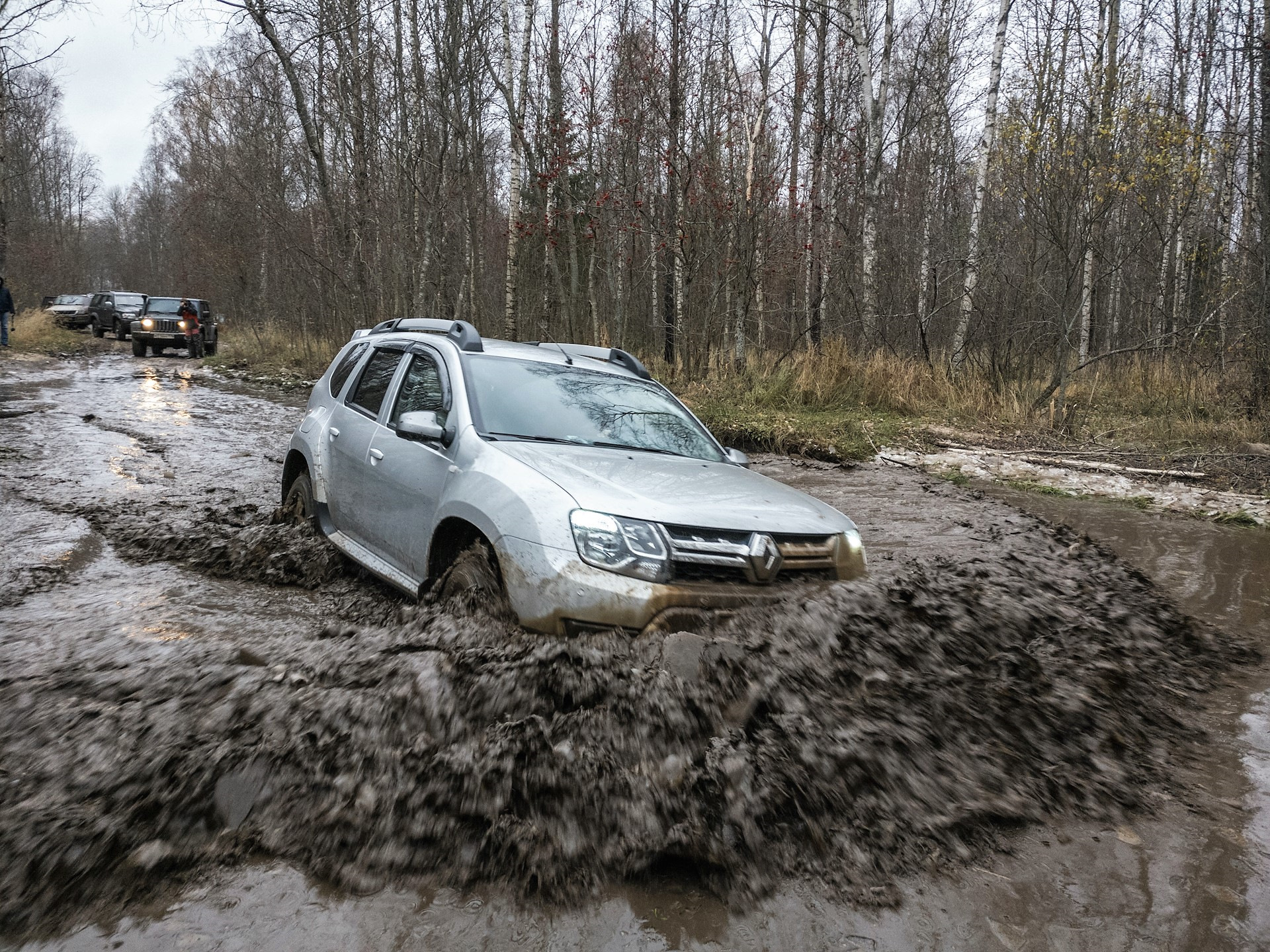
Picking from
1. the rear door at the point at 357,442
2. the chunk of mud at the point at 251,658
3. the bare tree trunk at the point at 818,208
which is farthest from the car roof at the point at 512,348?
the bare tree trunk at the point at 818,208

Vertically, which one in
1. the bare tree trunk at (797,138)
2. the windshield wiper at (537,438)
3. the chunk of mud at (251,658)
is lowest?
the chunk of mud at (251,658)

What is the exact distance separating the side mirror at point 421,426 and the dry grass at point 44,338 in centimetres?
2751

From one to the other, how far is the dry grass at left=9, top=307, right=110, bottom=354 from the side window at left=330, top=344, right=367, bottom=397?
83.2 ft

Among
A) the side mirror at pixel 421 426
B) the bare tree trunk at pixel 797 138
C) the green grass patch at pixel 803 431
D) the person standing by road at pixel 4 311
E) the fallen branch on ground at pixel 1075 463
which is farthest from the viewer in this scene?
the person standing by road at pixel 4 311

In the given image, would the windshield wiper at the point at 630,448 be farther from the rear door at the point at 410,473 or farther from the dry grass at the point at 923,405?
the dry grass at the point at 923,405

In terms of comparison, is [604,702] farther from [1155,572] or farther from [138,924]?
[1155,572]

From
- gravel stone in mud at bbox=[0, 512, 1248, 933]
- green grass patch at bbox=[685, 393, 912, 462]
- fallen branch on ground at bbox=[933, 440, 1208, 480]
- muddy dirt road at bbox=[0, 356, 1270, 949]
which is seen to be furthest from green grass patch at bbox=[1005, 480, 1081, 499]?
gravel stone in mud at bbox=[0, 512, 1248, 933]

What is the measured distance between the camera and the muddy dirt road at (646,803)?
2.33 metres

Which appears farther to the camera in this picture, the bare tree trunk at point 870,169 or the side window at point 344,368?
the bare tree trunk at point 870,169

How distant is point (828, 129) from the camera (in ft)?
60.8

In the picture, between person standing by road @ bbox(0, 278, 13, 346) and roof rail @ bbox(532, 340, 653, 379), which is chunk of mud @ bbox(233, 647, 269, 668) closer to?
roof rail @ bbox(532, 340, 653, 379)

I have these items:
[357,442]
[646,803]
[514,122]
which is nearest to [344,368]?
[357,442]

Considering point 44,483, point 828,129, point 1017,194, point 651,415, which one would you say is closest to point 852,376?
point 1017,194

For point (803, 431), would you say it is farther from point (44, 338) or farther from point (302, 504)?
point (44, 338)
